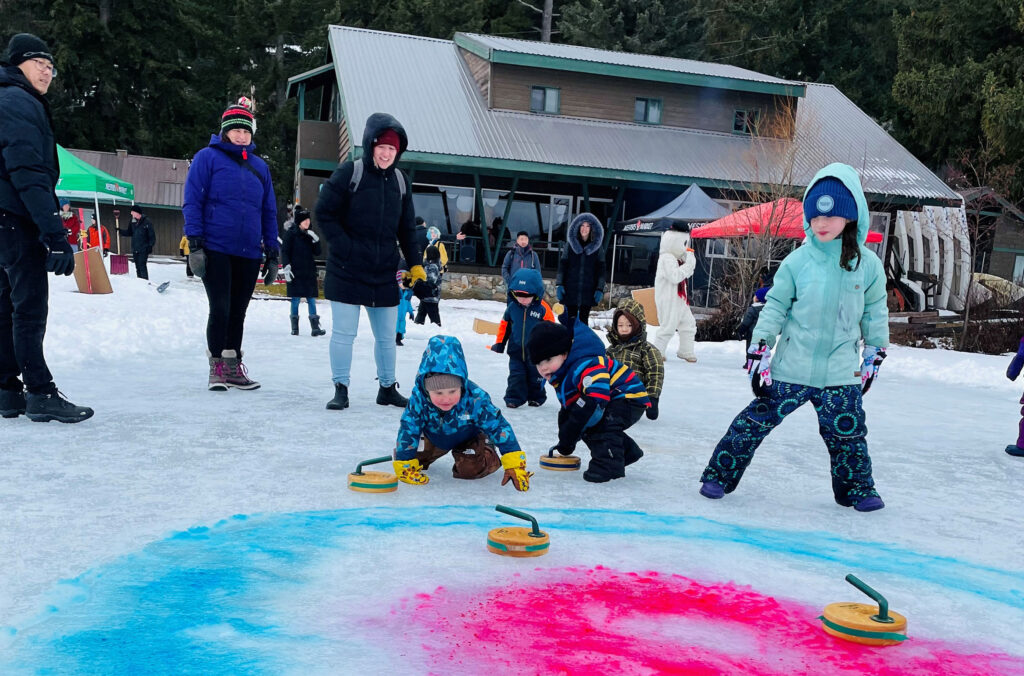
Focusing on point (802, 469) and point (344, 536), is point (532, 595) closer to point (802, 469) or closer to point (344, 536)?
point (344, 536)

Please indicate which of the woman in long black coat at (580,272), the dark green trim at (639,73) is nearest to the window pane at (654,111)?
the dark green trim at (639,73)

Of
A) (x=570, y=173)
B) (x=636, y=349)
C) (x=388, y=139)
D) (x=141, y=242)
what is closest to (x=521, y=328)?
(x=636, y=349)

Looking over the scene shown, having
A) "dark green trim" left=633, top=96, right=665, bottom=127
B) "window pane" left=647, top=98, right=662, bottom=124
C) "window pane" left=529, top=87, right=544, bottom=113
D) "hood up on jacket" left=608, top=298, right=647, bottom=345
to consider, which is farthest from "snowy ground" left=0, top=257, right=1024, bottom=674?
"window pane" left=647, top=98, right=662, bottom=124

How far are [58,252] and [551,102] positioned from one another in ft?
59.1

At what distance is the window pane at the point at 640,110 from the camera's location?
21672 mm

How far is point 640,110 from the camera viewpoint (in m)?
21.8

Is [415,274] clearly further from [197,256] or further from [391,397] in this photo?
[197,256]

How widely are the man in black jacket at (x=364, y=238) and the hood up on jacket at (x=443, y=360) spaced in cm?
172

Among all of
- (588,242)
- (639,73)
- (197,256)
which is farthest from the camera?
(639,73)

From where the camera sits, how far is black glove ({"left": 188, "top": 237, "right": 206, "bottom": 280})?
532 cm

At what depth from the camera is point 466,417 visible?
3783 millimetres

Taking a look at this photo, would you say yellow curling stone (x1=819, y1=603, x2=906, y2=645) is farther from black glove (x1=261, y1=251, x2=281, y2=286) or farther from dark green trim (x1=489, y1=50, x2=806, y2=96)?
dark green trim (x1=489, y1=50, x2=806, y2=96)

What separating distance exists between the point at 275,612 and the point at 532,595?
0.78 metres

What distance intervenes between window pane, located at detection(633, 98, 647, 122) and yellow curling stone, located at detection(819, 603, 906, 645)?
2041 centimetres
